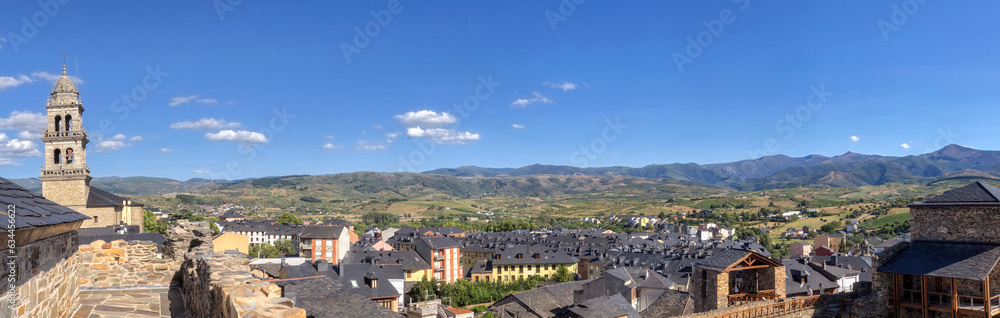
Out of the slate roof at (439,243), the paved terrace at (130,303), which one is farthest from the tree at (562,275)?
the paved terrace at (130,303)

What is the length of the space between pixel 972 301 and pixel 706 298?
267 inches

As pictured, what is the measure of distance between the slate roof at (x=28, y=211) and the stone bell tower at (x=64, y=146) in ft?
Result: 132

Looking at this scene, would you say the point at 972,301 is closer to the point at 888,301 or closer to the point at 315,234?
the point at 888,301

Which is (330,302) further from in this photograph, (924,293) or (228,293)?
(924,293)

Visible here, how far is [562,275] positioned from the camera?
2493 inches

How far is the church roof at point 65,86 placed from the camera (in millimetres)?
36406

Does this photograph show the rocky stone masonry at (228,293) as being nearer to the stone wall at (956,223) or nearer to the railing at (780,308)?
the railing at (780,308)

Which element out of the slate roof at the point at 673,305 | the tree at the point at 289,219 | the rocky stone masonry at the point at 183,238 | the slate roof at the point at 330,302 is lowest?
the tree at the point at 289,219

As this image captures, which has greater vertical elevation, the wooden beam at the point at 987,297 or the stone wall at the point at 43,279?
the stone wall at the point at 43,279

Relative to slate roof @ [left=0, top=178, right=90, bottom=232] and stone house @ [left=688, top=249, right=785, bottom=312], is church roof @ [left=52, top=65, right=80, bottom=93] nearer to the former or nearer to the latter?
slate roof @ [left=0, top=178, right=90, bottom=232]

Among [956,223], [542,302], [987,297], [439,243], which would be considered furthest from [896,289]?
[439,243]

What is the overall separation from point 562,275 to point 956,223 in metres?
50.7

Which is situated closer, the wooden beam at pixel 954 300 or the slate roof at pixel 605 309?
the wooden beam at pixel 954 300

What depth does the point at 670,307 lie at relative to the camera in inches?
753
